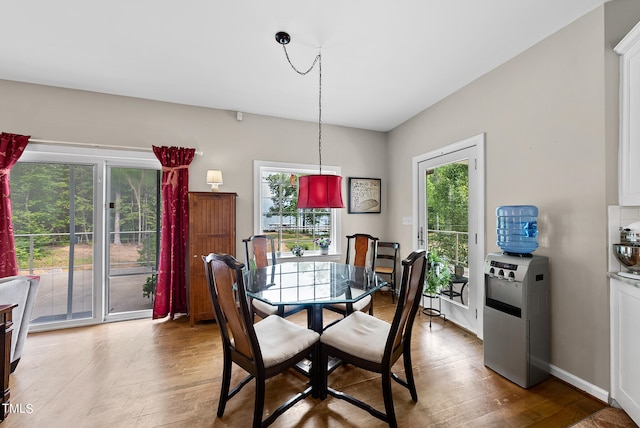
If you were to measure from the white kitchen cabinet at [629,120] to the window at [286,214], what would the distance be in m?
2.98

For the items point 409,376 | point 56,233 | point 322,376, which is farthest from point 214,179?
point 409,376

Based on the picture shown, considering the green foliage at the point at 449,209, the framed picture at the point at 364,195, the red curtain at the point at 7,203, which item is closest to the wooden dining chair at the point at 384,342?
the green foliage at the point at 449,209

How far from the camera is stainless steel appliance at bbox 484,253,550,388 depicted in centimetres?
199

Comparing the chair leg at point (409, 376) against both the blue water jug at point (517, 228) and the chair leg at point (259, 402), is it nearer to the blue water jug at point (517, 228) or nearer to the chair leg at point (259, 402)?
the chair leg at point (259, 402)

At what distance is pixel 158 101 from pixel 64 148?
1.14 m

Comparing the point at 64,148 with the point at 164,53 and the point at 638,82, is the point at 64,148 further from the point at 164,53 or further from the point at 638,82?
the point at 638,82

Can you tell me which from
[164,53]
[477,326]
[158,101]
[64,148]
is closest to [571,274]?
[477,326]

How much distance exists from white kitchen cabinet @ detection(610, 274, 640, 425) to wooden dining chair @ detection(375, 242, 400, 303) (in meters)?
2.36

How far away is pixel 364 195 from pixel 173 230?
2812 mm

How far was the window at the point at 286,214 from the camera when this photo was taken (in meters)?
3.84

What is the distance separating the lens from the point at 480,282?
9.26ft

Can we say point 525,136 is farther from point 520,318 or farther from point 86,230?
point 86,230

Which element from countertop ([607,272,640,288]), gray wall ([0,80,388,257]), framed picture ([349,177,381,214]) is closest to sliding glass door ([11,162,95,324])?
gray wall ([0,80,388,257])

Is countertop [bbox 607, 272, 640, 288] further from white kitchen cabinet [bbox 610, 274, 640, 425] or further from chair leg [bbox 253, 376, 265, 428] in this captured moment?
chair leg [bbox 253, 376, 265, 428]
